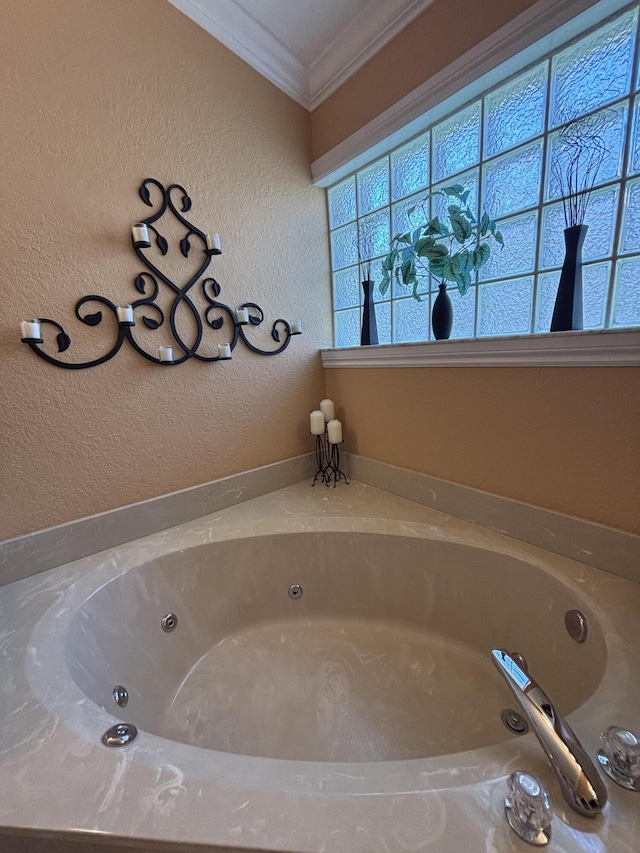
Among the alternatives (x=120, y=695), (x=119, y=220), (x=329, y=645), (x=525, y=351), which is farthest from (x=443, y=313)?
(x=120, y=695)

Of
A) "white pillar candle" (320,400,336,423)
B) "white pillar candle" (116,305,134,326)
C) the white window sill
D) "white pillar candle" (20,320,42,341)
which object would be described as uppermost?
"white pillar candle" (116,305,134,326)

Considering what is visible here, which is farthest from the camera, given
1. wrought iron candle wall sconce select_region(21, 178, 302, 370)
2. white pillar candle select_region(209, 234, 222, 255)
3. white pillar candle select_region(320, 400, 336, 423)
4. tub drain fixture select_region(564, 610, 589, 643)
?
white pillar candle select_region(320, 400, 336, 423)

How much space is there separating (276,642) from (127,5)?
233 cm

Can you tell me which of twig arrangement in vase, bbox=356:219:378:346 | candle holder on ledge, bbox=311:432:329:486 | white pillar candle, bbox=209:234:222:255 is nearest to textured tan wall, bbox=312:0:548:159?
twig arrangement in vase, bbox=356:219:378:346

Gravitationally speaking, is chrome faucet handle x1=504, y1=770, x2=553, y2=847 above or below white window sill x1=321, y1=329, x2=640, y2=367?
below

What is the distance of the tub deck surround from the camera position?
0.51 m

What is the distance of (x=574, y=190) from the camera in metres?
1.13

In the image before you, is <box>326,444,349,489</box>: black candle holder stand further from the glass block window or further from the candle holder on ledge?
the glass block window

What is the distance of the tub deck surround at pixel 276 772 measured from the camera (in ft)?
1.67

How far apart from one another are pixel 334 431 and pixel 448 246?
3.07 ft

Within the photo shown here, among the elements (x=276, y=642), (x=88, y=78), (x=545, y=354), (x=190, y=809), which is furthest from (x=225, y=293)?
(x=190, y=809)

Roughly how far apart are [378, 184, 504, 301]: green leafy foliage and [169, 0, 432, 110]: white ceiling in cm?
65

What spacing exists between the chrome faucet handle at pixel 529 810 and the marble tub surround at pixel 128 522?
1307 millimetres

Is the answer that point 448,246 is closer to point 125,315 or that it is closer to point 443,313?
point 443,313
